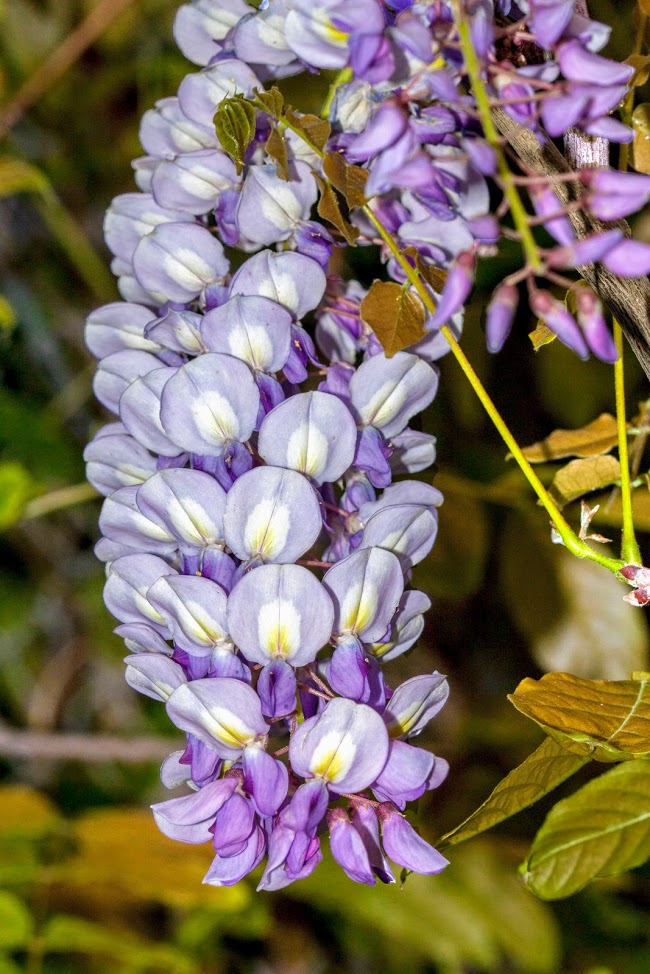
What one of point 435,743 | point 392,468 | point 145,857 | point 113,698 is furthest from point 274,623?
point 113,698

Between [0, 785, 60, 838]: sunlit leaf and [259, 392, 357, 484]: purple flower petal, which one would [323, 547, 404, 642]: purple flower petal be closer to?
[259, 392, 357, 484]: purple flower petal

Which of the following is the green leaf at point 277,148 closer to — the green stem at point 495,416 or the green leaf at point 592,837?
the green stem at point 495,416

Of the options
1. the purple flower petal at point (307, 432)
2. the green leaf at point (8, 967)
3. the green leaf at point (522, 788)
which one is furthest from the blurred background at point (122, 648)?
the purple flower petal at point (307, 432)

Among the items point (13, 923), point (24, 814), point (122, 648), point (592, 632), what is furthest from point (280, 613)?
point (122, 648)

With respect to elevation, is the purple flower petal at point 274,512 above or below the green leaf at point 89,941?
above

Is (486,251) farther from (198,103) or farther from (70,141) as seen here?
(70,141)

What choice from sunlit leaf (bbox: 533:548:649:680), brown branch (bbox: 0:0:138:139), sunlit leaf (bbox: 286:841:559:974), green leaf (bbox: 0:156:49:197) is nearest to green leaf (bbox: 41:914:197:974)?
sunlit leaf (bbox: 286:841:559:974)

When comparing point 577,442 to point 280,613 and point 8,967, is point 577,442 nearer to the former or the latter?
point 280,613
